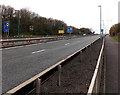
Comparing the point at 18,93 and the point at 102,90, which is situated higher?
the point at 18,93

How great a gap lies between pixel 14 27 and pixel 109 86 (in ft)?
202

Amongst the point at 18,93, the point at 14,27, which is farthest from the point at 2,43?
the point at 14,27

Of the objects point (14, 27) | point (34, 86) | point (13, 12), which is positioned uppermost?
point (13, 12)

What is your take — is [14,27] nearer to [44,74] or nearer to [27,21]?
[27,21]

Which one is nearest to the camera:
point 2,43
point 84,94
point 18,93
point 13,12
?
point 18,93

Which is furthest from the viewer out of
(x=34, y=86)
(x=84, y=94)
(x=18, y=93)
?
(x=84, y=94)

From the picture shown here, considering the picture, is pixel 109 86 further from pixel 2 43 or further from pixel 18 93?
pixel 2 43

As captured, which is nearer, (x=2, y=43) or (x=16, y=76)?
(x=16, y=76)

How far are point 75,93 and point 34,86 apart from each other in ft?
6.91

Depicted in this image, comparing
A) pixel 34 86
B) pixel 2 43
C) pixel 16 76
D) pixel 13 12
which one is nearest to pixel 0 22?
pixel 13 12

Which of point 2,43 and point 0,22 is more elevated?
point 0,22

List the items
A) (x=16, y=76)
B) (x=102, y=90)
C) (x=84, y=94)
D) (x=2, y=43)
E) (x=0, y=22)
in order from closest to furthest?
(x=84, y=94)
(x=102, y=90)
(x=16, y=76)
(x=2, y=43)
(x=0, y=22)

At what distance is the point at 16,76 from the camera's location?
6441 mm

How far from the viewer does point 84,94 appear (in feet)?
15.4
